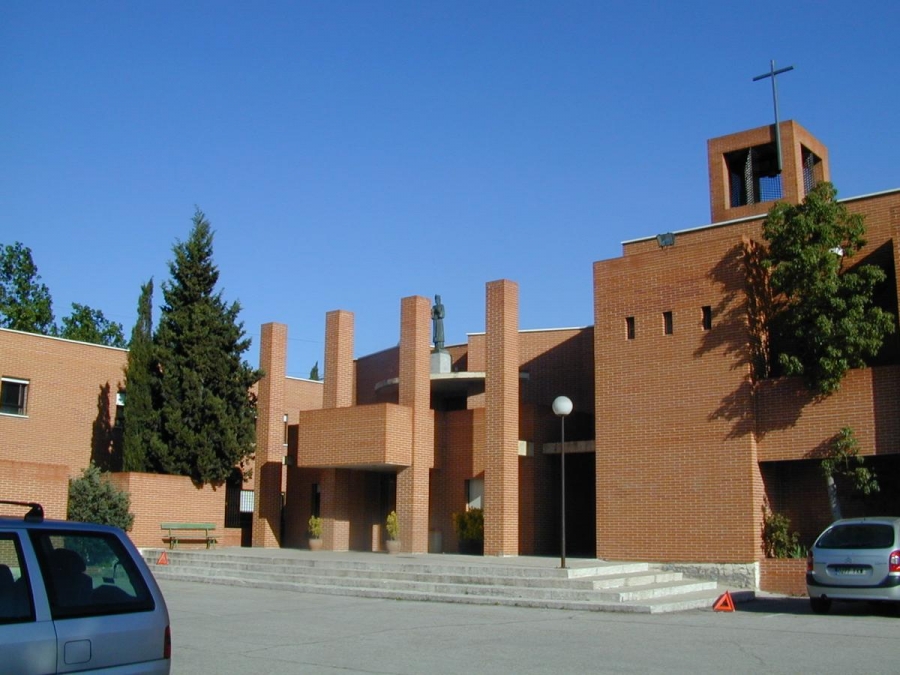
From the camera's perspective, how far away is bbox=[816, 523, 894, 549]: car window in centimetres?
1519

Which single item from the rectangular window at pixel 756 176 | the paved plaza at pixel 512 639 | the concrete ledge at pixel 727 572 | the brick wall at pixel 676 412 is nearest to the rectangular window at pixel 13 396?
the paved plaza at pixel 512 639

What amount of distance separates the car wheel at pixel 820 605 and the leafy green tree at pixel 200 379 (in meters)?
18.9

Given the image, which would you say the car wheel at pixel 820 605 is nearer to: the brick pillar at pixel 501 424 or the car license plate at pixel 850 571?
the car license plate at pixel 850 571

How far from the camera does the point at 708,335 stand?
2188 centimetres

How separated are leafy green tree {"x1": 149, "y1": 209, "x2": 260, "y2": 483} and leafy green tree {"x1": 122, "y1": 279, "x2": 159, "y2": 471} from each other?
0.30 m

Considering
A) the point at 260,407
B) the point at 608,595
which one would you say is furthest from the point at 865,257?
the point at 260,407

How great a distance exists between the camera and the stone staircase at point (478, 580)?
1692 centimetres

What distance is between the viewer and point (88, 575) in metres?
6.13

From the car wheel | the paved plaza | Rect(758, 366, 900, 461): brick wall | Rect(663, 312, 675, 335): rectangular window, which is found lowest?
the paved plaza

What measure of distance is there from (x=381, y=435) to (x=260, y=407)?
674 centimetres

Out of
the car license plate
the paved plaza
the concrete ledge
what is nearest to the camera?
the paved plaza

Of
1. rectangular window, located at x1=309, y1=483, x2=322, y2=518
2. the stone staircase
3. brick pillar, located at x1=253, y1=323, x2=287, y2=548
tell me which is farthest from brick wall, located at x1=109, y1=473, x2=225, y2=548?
the stone staircase

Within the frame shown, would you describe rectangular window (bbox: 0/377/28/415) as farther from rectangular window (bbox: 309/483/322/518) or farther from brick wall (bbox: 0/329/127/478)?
rectangular window (bbox: 309/483/322/518)

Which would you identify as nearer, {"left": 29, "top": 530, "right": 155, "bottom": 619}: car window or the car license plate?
{"left": 29, "top": 530, "right": 155, "bottom": 619}: car window
